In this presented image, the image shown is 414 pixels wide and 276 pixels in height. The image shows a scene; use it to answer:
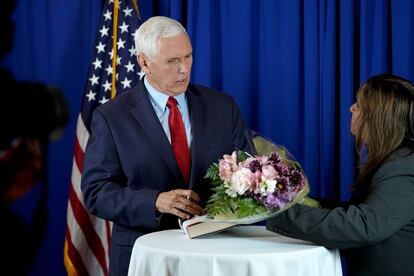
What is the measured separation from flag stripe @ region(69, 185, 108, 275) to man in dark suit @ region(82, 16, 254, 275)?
118 cm

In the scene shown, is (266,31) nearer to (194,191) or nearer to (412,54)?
(412,54)

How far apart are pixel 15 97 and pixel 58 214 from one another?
382 centimetres

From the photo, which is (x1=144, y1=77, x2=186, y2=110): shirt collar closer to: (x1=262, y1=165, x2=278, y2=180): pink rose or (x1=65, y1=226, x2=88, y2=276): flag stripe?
(x1=262, y1=165, x2=278, y2=180): pink rose

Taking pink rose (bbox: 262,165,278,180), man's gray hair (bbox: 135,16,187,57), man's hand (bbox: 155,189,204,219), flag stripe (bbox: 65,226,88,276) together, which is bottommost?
flag stripe (bbox: 65,226,88,276)

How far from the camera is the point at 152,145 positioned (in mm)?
2973

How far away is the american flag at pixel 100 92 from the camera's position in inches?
159

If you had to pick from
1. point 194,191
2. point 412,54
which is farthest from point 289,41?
point 194,191

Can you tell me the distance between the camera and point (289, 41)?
13.7 feet

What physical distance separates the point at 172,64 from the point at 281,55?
4.34 feet

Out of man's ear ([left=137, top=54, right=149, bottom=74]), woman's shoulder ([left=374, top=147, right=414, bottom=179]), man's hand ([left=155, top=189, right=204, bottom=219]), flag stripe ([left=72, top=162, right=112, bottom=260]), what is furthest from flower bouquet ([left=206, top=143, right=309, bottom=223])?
flag stripe ([left=72, top=162, right=112, bottom=260])

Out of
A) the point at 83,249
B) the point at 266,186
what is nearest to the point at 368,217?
the point at 266,186

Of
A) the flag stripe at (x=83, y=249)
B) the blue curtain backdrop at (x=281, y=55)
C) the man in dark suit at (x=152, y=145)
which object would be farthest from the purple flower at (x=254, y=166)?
the flag stripe at (x=83, y=249)

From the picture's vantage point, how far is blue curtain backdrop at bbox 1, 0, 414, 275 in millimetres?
3977

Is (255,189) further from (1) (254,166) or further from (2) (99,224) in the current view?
(2) (99,224)
